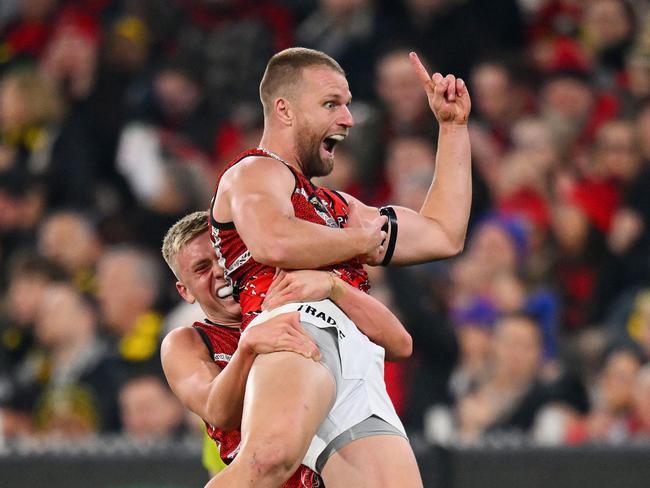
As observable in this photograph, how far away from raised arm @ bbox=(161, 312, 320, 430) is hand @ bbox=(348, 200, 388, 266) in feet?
1.18

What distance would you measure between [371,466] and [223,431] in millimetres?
615

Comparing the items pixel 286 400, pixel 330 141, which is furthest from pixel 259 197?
pixel 286 400

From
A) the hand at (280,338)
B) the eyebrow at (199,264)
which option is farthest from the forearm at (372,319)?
the eyebrow at (199,264)

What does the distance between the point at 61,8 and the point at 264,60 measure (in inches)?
80.2

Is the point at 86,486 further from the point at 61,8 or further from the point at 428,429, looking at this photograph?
the point at 61,8

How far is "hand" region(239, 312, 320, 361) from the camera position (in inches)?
178

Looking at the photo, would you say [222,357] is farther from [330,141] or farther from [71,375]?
[71,375]

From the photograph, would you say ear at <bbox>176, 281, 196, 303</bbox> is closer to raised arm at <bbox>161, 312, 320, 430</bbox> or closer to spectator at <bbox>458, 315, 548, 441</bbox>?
raised arm at <bbox>161, 312, 320, 430</bbox>

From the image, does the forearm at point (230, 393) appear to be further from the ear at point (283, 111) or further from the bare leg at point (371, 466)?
the ear at point (283, 111)

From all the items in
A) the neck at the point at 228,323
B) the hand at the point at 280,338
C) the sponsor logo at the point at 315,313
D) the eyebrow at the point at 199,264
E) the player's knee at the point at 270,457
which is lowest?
the player's knee at the point at 270,457

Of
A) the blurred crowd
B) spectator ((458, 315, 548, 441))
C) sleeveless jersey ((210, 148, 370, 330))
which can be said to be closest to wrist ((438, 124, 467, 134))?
sleeveless jersey ((210, 148, 370, 330))

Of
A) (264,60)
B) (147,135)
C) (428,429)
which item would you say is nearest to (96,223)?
(147,135)

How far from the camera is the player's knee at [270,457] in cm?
439

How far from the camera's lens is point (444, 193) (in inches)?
206
